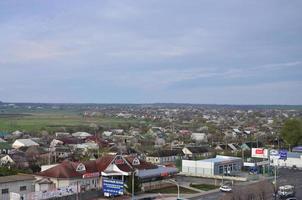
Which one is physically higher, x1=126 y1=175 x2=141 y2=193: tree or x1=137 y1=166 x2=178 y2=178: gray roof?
x1=137 y1=166 x2=178 y2=178: gray roof

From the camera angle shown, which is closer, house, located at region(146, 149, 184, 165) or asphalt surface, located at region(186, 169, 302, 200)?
asphalt surface, located at region(186, 169, 302, 200)

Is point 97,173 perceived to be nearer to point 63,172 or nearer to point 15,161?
point 63,172

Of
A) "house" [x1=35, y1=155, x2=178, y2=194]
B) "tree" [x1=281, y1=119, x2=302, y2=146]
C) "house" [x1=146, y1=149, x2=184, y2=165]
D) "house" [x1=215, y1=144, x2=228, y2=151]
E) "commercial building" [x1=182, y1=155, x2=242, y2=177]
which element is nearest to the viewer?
"house" [x1=35, y1=155, x2=178, y2=194]

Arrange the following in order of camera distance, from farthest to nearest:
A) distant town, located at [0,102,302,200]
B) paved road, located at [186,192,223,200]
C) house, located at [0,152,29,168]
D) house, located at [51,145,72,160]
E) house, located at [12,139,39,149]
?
house, located at [12,139,39,149] → house, located at [51,145,72,160] → house, located at [0,152,29,168] → paved road, located at [186,192,223,200] → distant town, located at [0,102,302,200]

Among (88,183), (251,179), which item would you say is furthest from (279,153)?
(88,183)

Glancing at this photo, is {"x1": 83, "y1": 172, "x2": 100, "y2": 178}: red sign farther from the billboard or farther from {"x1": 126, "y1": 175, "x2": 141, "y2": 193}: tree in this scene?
the billboard

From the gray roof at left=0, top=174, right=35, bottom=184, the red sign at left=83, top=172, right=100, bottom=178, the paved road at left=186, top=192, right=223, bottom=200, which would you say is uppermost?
the gray roof at left=0, top=174, right=35, bottom=184

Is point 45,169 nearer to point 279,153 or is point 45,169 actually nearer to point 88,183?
point 88,183

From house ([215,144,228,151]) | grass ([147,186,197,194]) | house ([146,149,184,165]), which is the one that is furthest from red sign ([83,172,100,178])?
house ([215,144,228,151])
